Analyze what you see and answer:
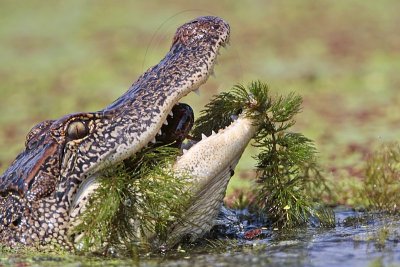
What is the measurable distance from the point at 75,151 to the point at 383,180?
2.71 meters

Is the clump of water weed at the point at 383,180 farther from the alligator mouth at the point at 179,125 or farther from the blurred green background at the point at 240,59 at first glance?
A: the alligator mouth at the point at 179,125

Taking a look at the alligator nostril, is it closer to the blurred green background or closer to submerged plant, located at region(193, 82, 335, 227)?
submerged plant, located at region(193, 82, 335, 227)

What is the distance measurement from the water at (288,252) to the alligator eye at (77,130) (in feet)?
2.41

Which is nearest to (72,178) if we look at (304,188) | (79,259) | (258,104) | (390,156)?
(79,259)

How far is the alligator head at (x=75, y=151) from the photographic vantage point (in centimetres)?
509

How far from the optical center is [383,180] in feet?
22.0

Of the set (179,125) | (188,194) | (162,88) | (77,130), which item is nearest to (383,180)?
(179,125)

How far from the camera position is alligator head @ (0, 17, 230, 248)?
5.09 meters

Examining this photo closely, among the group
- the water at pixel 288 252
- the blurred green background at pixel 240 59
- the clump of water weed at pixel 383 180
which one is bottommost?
the water at pixel 288 252

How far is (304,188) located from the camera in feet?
20.6

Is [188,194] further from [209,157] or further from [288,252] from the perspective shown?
[288,252]

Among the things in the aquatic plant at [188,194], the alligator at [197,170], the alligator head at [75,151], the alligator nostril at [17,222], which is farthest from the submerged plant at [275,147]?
the alligator nostril at [17,222]

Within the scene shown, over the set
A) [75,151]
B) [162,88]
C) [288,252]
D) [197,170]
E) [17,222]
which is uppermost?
[162,88]

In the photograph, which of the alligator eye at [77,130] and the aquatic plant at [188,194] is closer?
the aquatic plant at [188,194]
